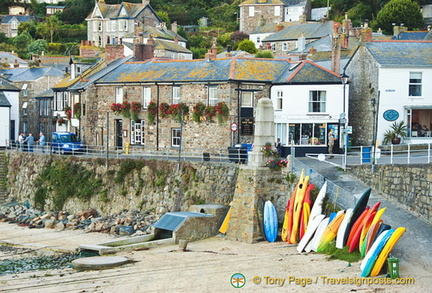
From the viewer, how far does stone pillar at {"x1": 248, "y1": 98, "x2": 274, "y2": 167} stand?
29.5 meters

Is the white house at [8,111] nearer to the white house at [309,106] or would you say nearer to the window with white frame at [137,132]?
the window with white frame at [137,132]

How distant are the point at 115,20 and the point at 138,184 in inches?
2577

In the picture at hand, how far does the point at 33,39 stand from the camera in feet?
345

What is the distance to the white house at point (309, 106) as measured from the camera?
1490 inches

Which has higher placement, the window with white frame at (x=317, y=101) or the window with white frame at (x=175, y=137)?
the window with white frame at (x=317, y=101)

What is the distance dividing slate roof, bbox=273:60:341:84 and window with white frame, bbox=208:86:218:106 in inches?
122

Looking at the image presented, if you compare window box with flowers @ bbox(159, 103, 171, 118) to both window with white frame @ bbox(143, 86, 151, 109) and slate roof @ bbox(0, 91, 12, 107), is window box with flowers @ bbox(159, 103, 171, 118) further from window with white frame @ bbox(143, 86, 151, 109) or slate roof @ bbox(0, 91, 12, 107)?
slate roof @ bbox(0, 91, 12, 107)

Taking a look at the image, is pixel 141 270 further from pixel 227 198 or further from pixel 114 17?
pixel 114 17

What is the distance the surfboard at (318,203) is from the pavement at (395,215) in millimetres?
529

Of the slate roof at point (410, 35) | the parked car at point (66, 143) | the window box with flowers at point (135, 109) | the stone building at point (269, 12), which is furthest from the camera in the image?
the stone building at point (269, 12)

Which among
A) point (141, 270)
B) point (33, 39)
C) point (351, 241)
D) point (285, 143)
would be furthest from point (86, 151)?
point (33, 39)

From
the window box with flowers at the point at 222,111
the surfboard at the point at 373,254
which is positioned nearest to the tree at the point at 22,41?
the window box with flowers at the point at 222,111

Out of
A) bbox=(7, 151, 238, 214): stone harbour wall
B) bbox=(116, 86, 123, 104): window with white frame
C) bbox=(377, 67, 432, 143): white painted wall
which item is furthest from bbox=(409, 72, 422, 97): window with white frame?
bbox=(116, 86, 123, 104): window with white frame

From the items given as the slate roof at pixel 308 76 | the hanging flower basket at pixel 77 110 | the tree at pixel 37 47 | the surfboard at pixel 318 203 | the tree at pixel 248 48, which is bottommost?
the surfboard at pixel 318 203
